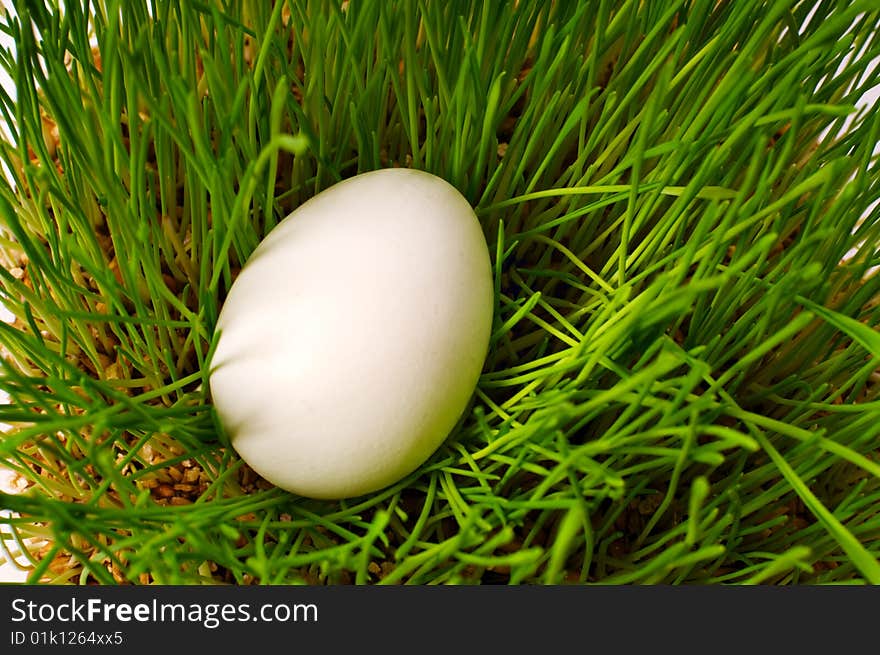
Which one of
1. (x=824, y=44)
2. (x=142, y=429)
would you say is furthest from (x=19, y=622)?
(x=824, y=44)

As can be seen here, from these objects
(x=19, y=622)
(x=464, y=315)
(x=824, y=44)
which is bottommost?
(x=19, y=622)

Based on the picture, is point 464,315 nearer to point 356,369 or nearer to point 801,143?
point 356,369

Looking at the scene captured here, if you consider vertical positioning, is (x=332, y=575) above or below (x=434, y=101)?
below
